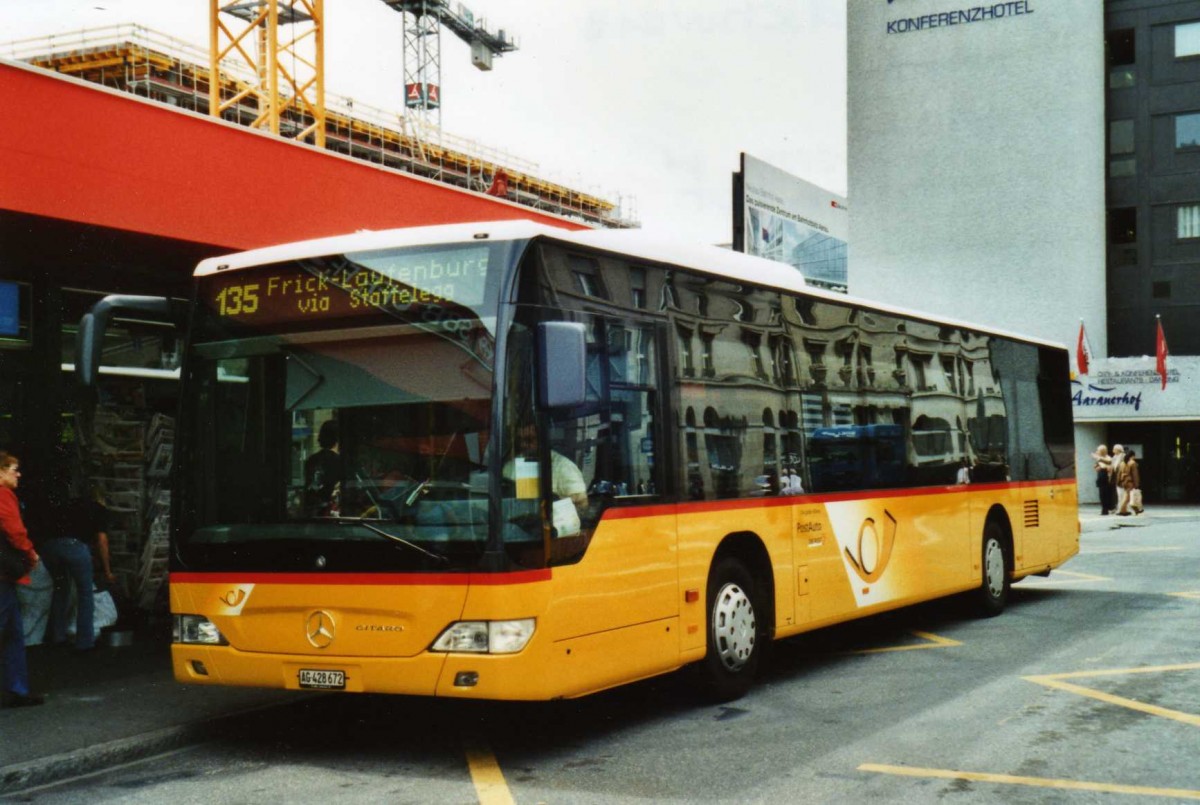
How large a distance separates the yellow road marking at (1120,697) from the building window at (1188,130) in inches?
1508

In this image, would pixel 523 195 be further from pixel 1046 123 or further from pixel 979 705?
pixel 979 705

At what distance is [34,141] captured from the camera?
30.5ft

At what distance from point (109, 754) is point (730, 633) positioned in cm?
392

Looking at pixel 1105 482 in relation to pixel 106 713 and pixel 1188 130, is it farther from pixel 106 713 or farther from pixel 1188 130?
pixel 106 713

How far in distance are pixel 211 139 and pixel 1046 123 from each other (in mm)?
38082

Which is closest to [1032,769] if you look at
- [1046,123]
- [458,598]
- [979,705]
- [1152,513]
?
[979,705]

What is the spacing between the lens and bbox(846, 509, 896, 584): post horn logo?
1041 cm

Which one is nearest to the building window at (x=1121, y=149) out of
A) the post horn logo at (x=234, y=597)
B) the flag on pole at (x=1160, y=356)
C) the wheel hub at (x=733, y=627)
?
the flag on pole at (x=1160, y=356)

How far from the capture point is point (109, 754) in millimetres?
7312

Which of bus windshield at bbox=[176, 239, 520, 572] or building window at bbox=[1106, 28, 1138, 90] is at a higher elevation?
building window at bbox=[1106, 28, 1138, 90]

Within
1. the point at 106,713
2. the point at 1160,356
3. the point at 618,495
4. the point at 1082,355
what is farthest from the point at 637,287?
the point at 1082,355

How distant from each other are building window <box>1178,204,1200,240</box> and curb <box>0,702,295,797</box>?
41.8 m

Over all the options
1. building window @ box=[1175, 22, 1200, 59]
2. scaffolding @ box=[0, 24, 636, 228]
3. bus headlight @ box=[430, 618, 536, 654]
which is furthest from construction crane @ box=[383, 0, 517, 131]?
bus headlight @ box=[430, 618, 536, 654]

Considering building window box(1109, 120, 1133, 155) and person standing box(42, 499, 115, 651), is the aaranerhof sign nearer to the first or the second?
building window box(1109, 120, 1133, 155)
